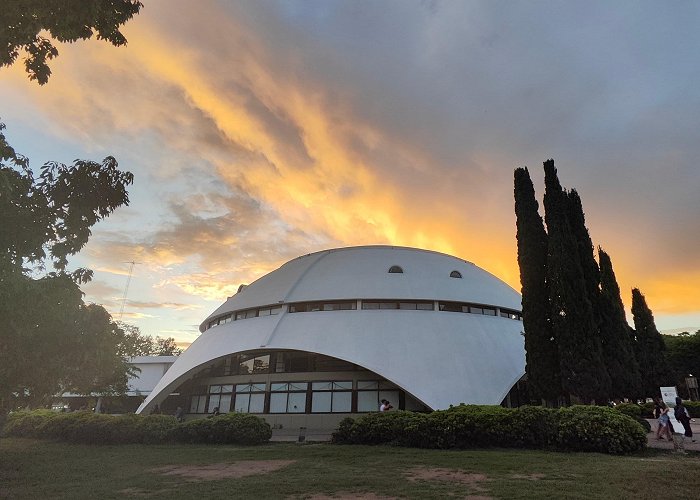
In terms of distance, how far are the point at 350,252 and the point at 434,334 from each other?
13782mm

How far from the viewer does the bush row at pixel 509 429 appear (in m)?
15.9

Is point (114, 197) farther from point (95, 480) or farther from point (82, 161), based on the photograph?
point (95, 480)

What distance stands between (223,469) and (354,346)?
14518 mm

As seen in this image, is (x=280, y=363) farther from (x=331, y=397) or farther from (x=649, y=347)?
(x=649, y=347)

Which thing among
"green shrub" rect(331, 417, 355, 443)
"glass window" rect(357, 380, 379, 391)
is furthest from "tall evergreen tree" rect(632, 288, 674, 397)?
"green shrub" rect(331, 417, 355, 443)

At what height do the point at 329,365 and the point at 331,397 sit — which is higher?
the point at 329,365

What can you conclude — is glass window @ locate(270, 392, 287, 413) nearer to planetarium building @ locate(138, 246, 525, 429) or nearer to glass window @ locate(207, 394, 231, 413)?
planetarium building @ locate(138, 246, 525, 429)

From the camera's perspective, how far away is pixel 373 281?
34219 millimetres

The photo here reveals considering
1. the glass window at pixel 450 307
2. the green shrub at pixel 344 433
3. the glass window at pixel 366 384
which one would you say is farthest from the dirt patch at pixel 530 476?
the glass window at pixel 450 307

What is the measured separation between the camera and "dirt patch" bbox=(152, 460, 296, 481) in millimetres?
13461

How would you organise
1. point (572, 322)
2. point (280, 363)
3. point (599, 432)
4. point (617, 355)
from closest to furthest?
1. point (599, 432)
2. point (572, 322)
3. point (617, 355)
4. point (280, 363)

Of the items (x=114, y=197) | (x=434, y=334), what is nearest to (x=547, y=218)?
(x=434, y=334)

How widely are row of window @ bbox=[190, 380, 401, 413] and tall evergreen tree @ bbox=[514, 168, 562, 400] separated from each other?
9.07m

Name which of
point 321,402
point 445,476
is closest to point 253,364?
point 321,402
